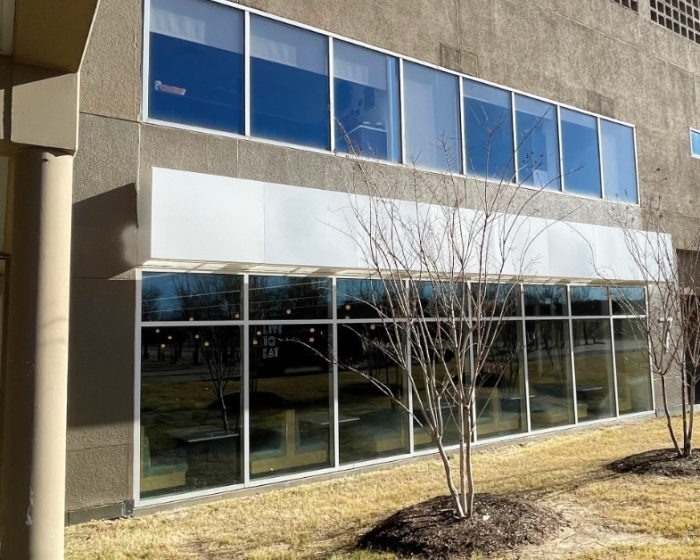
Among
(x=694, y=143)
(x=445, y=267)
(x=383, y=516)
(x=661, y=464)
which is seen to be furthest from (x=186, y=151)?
(x=694, y=143)

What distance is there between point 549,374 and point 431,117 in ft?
18.1

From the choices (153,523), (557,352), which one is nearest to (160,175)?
(153,523)

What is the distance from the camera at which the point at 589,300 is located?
13.1m

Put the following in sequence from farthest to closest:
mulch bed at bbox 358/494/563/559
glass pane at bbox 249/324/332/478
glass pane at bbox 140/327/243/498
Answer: glass pane at bbox 249/324/332/478 → glass pane at bbox 140/327/243/498 → mulch bed at bbox 358/494/563/559

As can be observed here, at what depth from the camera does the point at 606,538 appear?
5.89 meters

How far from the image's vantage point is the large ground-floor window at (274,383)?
7.84 meters

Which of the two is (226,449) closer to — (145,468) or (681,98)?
(145,468)

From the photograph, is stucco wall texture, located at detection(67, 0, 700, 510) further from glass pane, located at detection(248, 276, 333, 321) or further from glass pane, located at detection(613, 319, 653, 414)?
glass pane, located at detection(613, 319, 653, 414)

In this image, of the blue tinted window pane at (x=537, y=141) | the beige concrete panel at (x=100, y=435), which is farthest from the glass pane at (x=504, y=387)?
the beige concrete panel at (x=100, y=435)

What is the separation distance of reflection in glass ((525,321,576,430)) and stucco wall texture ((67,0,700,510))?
2350 mm

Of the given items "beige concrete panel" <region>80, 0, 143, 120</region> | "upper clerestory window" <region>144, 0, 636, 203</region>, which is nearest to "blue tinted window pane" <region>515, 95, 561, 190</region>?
"upper clerestory window" <region>144, 0, 636, 203</region>

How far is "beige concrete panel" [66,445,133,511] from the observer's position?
22.9 feet

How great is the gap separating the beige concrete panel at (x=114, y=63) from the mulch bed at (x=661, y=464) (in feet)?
26.9

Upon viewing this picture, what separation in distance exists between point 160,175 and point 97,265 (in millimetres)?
1311
